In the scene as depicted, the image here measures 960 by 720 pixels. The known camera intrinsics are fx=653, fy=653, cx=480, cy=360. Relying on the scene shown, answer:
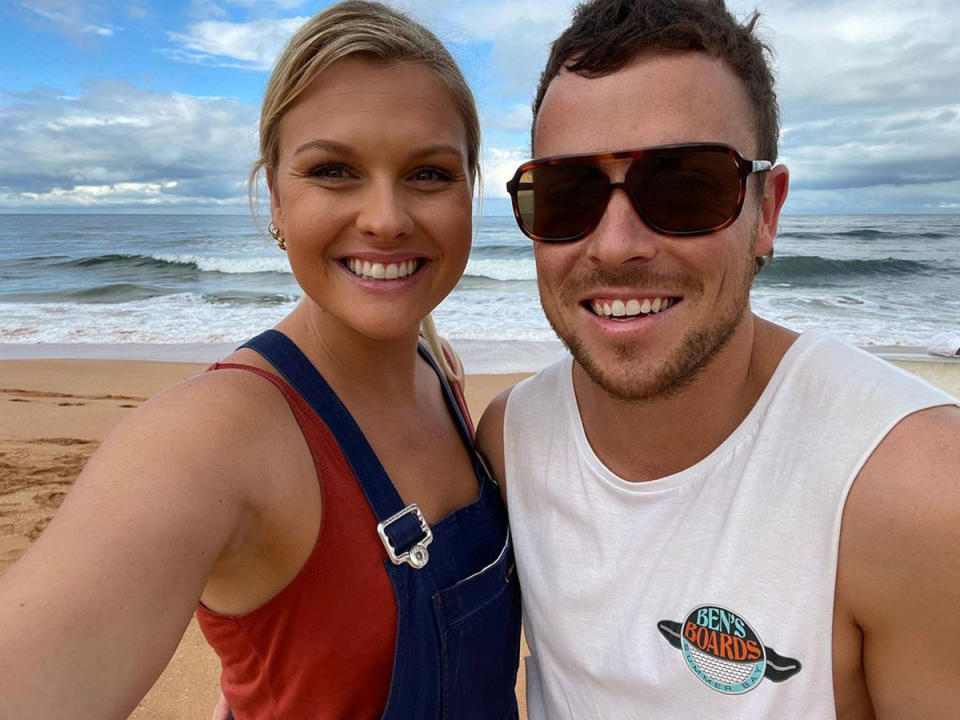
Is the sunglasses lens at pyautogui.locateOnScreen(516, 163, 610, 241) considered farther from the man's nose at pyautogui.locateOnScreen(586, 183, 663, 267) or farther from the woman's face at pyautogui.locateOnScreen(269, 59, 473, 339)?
the woman's face at pyautogui.locateOnScreen(269, 59, 473, 339)

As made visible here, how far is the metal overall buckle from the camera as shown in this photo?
1.46 m

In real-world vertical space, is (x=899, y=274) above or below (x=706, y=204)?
below

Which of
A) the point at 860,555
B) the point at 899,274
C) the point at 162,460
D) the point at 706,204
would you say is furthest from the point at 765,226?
the point at 899,274

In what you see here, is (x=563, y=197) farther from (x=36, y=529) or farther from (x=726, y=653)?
(x=36, y=529)

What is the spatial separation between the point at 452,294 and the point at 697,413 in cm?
1554

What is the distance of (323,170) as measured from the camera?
5.69ft

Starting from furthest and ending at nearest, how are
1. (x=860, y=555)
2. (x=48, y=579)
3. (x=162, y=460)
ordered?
1. (x=860, y=555)
2. (x=162, y=460)
3. (x=48, y=579)

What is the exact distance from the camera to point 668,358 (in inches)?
70.1

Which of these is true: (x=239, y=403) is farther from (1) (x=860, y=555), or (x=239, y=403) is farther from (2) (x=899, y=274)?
(2) (x=899, y=274)

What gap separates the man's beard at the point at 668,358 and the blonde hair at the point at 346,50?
0.72 metres

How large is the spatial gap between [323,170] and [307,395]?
617mm

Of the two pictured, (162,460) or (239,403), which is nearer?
(162,460)

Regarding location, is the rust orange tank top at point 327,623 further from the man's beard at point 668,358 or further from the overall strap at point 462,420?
the man's beard at point 668,358

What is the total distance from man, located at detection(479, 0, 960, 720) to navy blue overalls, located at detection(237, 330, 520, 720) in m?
0.15
